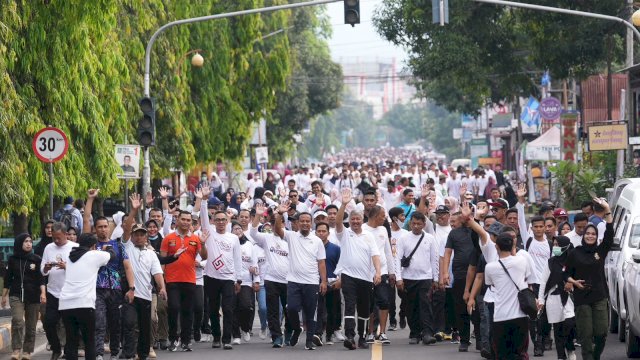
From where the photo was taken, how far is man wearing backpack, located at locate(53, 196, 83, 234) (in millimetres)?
23047

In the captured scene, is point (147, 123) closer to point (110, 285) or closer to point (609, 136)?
point (609, 136)

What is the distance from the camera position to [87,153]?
79.3ft

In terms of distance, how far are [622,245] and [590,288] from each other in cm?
205

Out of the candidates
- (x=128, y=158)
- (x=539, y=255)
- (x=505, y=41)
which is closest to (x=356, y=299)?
(x=539, y=255)

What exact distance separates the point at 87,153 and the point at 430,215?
20.6ft

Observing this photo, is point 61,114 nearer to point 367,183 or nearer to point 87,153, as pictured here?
point 87,153

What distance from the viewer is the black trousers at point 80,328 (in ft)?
47.6

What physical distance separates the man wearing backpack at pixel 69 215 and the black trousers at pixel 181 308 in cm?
614

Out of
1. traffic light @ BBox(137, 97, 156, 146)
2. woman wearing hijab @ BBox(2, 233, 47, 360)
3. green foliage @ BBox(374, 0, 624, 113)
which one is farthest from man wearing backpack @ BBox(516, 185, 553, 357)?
green foliage @ BBox(374, 0, 624, 113)

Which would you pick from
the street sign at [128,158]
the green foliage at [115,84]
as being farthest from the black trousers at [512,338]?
the street sign at [128,158]

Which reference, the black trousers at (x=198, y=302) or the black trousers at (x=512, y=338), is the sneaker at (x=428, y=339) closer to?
the black trousers at (x=198, y=302)

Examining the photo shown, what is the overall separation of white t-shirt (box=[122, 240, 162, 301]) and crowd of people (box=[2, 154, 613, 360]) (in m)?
0.02

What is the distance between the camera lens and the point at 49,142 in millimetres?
19703

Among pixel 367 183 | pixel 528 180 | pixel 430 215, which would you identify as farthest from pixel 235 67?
pixel 430 215
